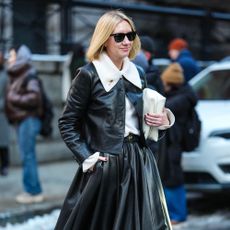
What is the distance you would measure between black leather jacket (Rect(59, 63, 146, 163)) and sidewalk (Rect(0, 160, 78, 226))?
3022mm

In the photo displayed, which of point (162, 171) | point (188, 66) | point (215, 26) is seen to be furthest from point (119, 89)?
point (215, 26)

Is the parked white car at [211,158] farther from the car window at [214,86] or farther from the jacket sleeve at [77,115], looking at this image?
the jacket sleeve at [77,115]

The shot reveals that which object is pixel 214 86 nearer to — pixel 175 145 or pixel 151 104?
pixel 175 145

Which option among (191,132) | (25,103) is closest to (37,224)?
(25,103)

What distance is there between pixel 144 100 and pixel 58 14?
794cm

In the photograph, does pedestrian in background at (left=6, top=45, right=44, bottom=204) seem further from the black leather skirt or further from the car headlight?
the black leather skirt

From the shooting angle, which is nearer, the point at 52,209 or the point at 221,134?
the point at 221,134

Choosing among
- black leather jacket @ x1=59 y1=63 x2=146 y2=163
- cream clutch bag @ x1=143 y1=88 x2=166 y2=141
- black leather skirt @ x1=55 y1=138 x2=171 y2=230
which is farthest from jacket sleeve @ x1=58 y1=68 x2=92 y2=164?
cream clutch bag @ x1=143 y1=88 x2=166 y2=141

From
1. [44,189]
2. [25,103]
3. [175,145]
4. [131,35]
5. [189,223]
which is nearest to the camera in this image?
[131,35]

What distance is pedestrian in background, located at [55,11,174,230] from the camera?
159 inches

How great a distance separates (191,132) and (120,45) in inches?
113

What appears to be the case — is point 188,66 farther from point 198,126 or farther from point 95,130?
point 95,130

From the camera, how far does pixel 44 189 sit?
8492mm

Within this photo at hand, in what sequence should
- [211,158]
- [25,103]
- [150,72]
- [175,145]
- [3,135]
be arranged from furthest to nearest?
1. [3,135]
2. [25,103]
3. [211,158]
4. [175,145]
5. [150,72]
